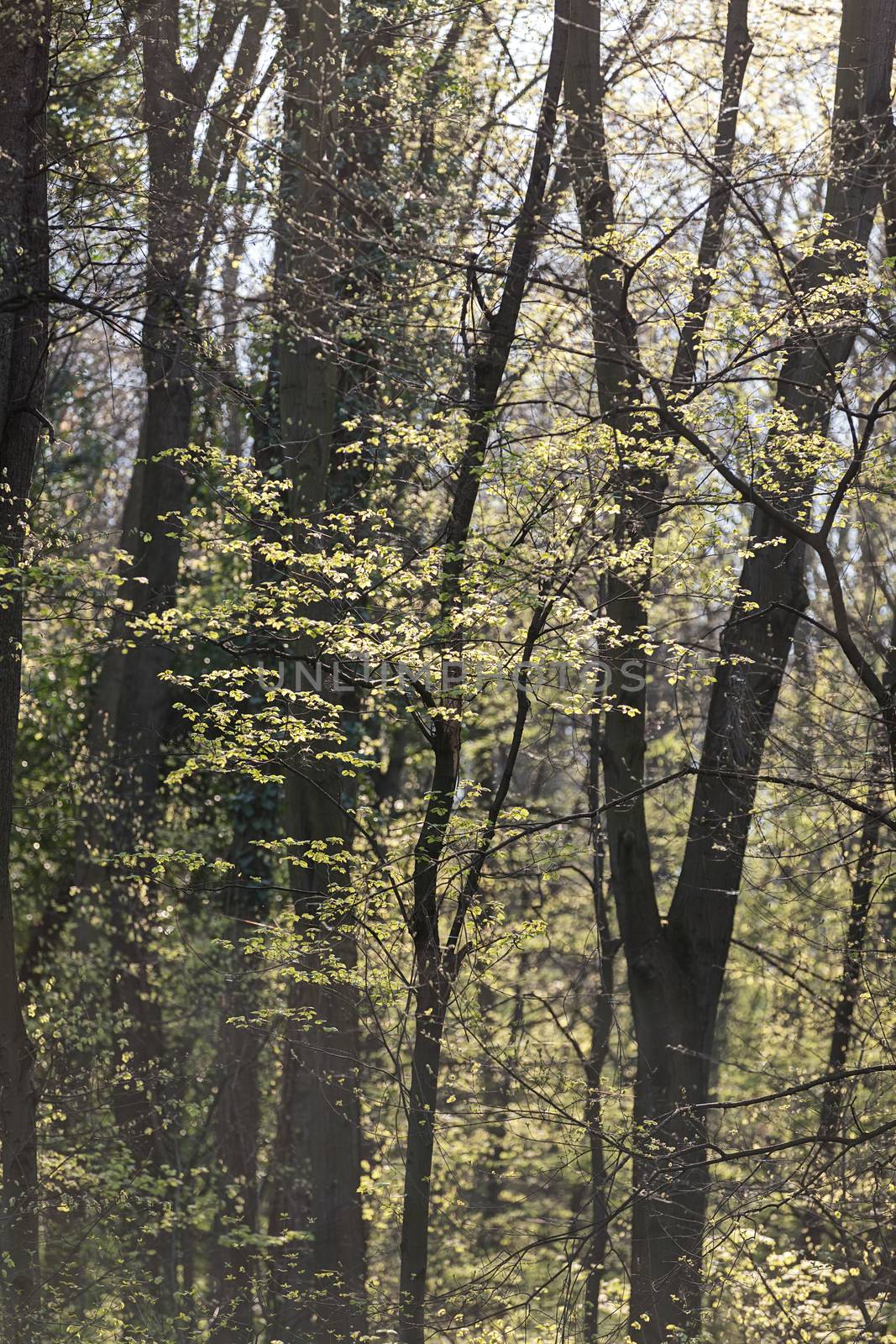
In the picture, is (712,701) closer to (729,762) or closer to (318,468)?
(729,762)

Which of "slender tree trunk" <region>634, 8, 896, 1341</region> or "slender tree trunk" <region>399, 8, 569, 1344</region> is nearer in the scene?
"slender tree trunk" <region>399, 8, 569, 1344</region>

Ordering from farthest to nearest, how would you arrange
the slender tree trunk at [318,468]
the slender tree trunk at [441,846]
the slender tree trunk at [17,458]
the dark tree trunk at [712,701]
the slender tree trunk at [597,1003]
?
the slender tree trunk at [597,1003] → the slender tree trunk at [318,468] → the dark tree trunk at [712,701] → the slender tree trunk at [17,458] → the slender tree trunk at [441,846]

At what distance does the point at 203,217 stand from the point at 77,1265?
7484 mm

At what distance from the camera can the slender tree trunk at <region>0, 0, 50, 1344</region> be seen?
308 inches

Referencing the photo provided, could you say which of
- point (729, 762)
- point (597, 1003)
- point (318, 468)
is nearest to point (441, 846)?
point (729, 762)

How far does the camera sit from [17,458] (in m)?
8.03

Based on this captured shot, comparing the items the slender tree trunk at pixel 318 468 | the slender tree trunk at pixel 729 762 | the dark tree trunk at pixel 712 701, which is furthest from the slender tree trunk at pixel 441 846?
the slender tree trunk at pixel 729 762

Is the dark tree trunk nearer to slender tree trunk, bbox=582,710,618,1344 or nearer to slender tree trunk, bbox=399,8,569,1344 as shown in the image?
slender tree trunk, bbox=399,8,569,1344

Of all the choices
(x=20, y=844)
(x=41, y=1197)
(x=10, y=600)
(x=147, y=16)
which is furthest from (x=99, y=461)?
(x=41, y=1197)

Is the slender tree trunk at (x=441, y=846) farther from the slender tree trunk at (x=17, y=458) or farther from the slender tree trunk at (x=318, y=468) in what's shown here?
the slender tree trunk at (x=17, y=458)

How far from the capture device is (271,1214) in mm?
12766

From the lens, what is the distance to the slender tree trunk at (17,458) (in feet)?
25.6

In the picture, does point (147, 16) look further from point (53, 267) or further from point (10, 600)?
point (10, 600)

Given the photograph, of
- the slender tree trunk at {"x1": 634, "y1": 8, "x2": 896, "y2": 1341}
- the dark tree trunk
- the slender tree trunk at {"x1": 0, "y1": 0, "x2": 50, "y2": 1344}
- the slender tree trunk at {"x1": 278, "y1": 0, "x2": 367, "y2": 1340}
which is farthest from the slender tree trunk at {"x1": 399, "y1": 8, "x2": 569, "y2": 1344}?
the slender tree trunk at {"x1": 0, "y1": 0, "x2": 50, "y2": 1344}
